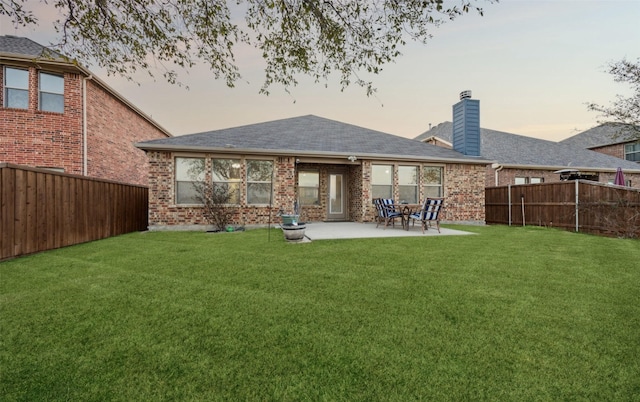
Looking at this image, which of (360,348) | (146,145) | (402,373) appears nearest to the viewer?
(402,373)

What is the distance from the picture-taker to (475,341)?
97.8 inches

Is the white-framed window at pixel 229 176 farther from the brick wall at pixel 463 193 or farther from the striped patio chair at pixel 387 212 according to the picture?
the brick wall at pixel 463 193

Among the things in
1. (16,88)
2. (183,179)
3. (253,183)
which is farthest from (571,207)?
(16,88)

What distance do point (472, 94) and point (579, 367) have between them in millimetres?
14457

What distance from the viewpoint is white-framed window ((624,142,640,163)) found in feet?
76.7

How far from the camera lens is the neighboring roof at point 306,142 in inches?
419

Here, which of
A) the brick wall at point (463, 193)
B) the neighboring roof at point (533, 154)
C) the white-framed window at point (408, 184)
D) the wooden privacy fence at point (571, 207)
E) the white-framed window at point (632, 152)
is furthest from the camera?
the white-framed window at point (632, 152)

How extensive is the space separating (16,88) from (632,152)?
1570 inches

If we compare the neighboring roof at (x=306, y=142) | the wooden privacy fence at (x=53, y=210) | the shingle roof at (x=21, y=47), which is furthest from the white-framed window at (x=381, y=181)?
the shingle roof at (x=21, y=47)

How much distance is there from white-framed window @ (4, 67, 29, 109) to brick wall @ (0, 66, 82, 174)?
136 millimetres

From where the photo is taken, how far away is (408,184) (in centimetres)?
1295

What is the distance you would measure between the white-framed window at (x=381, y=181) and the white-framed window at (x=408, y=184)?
464mm

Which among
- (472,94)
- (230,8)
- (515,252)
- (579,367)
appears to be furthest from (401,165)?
(579,367)

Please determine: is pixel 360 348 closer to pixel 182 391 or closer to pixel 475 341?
pixel 475 341
